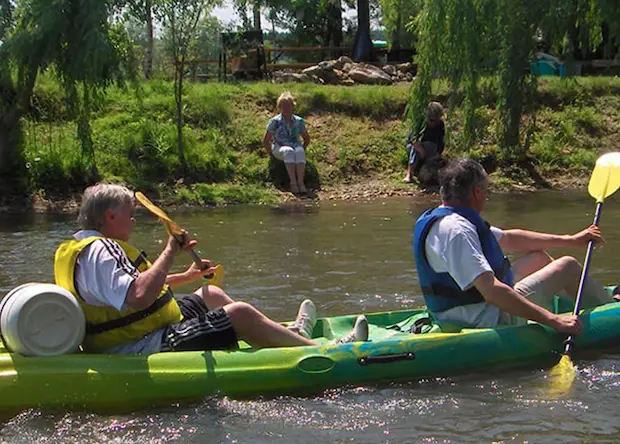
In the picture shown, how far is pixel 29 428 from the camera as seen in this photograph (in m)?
4.46

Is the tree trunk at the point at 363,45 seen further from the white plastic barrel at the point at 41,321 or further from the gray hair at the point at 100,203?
the white plastic barrel at the point at 41,321

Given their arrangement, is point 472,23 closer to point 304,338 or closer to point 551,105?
point 551,105

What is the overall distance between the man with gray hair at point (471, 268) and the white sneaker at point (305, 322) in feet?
2.35

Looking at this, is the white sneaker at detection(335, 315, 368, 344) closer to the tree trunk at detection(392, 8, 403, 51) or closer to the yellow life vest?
the yellow life vest

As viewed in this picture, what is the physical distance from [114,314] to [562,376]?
245 centimetres

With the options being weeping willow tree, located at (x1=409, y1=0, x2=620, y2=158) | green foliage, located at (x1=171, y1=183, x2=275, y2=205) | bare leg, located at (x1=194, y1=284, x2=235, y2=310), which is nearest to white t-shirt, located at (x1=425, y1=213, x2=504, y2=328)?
bare leg, located at (x1=194, y1=284, x2=235, y2=310)

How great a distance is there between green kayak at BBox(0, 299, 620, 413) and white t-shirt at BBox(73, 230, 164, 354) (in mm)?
378

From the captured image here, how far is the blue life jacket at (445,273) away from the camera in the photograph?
198 inches

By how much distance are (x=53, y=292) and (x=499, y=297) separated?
2288 millimetres

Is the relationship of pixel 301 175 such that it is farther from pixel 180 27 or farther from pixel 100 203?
pixel 100 203

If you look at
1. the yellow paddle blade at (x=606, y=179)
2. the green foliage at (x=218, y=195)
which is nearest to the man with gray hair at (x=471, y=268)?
the yellow paddle blade at (x=606, y=179)

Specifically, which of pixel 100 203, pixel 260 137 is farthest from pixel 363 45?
pixel 100 203

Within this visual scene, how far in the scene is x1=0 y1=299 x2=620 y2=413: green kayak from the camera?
460 centimetres

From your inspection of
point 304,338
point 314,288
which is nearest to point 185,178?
point 314,288
